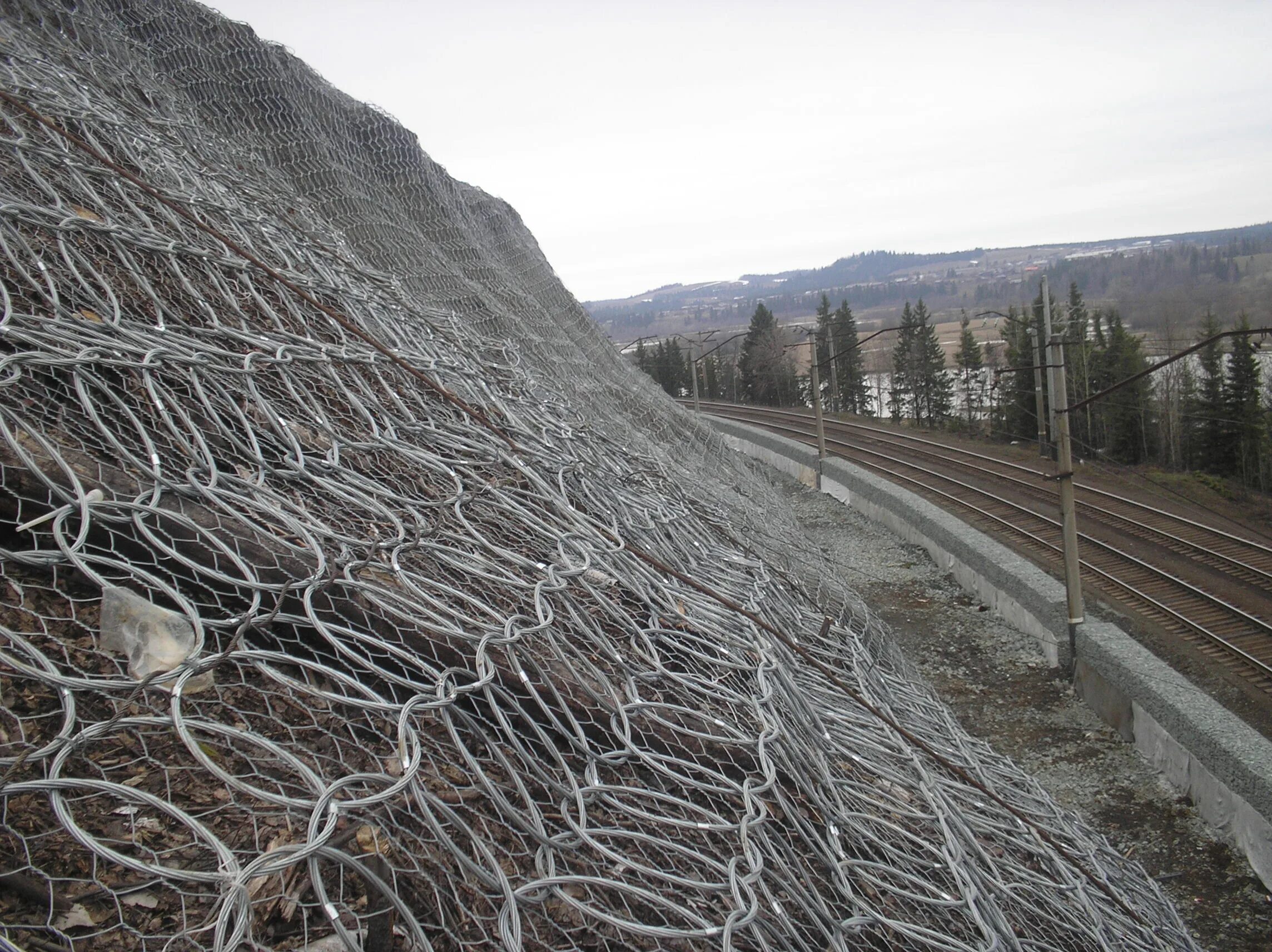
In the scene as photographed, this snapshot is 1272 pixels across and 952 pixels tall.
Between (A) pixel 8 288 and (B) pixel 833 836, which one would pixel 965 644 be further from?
(A) pixel 8 288

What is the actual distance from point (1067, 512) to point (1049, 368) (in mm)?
1825

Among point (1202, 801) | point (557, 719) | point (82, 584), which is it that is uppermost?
point (82, 584)

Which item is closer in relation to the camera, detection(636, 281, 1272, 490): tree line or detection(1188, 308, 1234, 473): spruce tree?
detection(636, 281, 1272, 490): tree line

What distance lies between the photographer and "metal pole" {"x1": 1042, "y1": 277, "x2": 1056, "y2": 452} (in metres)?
9.68

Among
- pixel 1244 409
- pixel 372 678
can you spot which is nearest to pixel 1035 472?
pixel 1244 409

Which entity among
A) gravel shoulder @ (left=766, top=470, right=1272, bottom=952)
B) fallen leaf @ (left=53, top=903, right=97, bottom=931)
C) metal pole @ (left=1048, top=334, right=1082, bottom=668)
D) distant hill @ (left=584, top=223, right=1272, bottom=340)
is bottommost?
gravel shoulder @ (left=766, top=470, right=1272, bottom=952)

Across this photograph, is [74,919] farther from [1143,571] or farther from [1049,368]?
[1143,571]

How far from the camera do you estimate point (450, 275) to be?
8.59 meters

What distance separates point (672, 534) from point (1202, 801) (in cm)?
612

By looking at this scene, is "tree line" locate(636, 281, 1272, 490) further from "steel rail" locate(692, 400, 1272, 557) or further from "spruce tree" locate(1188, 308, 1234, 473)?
"steel rail" locate(692, 400, 1272, 557)

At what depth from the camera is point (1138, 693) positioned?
820cm

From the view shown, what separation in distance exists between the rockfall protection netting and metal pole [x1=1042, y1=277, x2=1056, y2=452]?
6.59m

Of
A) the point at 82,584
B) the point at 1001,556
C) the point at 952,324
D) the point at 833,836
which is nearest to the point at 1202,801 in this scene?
the point at 1001,556

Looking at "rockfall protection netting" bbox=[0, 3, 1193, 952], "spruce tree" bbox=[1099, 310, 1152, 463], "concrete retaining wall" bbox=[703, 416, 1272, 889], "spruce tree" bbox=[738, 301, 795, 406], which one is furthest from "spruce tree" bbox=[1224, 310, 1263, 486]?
"rockfall protection netting" bbox=[0, 3, 1193, 952]
